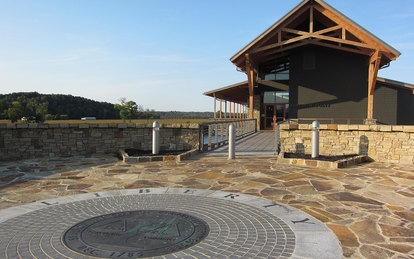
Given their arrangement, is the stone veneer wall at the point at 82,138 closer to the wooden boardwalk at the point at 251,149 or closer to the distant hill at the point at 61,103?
the wooden boardwalk at the point at 251,149

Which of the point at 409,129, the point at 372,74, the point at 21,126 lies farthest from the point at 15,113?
the point at 409,129

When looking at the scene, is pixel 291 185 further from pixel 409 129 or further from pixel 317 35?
pixel 317 35

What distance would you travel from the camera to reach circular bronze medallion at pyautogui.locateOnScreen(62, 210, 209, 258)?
290 centimetres

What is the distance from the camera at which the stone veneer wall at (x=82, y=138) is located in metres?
10.4

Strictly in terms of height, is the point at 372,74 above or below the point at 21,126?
above

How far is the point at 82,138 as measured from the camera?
36.0 feet

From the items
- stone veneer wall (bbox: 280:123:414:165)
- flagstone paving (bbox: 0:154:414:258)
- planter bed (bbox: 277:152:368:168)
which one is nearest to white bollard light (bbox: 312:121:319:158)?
planter bed (bbox: 277:152:368:168)

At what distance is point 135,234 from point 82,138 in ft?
28.3

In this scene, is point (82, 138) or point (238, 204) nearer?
point (238, 204)

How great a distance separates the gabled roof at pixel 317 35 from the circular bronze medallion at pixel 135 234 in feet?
46.9

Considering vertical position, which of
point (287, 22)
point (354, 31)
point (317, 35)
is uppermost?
point (287, 22)

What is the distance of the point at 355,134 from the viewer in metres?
9.50

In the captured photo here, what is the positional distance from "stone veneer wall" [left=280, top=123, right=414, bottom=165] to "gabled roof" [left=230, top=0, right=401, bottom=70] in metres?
7.27

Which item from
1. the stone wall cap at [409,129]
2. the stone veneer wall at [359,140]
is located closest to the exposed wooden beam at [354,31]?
the stone veneer wall at [359,140]
